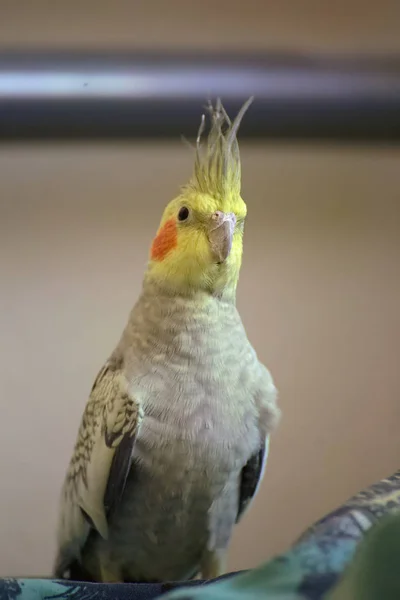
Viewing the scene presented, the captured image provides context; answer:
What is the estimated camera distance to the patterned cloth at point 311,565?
24 centimetres

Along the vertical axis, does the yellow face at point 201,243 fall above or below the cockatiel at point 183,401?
above

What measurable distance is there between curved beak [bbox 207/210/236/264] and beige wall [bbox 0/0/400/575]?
504 mm

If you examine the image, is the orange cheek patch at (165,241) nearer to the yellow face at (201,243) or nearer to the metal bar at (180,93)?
the yellow face at (201,243)

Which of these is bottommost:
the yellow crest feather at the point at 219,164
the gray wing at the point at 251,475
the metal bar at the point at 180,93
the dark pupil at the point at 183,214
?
the gray wing at the point at 251,475

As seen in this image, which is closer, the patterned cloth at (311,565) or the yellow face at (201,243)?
the patterned cloth at (311,565)

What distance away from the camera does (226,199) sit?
2.21 ft

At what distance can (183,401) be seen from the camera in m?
0.66

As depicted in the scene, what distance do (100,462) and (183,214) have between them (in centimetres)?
31

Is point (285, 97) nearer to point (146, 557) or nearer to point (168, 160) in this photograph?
point (168, 160)

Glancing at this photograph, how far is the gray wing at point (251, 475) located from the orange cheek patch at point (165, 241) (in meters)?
0.27

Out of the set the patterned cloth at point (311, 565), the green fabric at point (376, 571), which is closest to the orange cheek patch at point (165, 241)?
the patterned cloth at point (311, 565)

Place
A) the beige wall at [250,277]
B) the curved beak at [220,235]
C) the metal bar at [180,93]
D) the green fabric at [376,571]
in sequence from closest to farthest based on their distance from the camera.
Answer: the green fabric at [376,571]
the curved beak at [220,235]
the metal bar at [180,93]
the beige wall at [250,277]

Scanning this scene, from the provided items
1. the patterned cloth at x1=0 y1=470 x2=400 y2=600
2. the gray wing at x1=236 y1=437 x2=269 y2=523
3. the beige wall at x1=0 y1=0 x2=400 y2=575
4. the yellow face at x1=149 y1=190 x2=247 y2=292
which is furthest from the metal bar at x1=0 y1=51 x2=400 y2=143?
the patterned cloth at x1=0 y1=470 x2=400 y2=600

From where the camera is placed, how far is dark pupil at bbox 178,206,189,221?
2.28 ft
